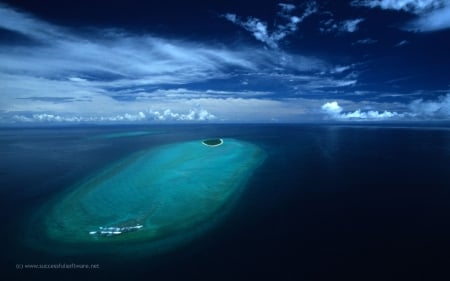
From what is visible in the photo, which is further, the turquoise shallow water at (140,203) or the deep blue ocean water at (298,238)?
the turquoise shallow water at (140,203)

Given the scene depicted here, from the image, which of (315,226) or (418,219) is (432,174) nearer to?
(418,219)

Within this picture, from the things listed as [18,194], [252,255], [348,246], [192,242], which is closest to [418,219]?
[348,246]

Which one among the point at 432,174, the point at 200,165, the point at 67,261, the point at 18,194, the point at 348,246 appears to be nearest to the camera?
the point at 67,261

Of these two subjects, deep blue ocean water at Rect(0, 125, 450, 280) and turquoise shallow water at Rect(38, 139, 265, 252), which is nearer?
deep blue ocean water at Rect(0, 125, 450, 280)

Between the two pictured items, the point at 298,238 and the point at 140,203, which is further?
the point at 140,203

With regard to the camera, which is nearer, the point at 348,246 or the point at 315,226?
the point at 348,246

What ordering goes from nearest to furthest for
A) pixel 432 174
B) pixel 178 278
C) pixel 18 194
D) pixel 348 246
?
pixel 178 278 → pixel 348 246 → pixel 18 194 → pixel 432 174

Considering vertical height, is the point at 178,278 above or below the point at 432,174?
below

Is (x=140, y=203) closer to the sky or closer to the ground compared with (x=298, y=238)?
closer to the ground
